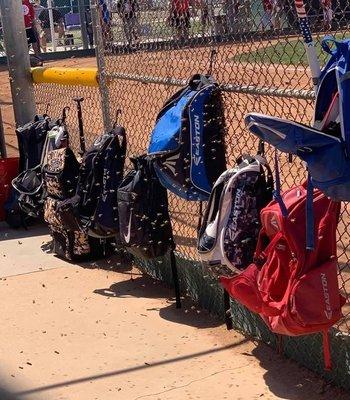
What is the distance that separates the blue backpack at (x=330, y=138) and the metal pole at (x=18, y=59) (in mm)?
4362

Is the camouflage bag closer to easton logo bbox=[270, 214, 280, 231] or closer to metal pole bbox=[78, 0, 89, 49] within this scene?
easton logo bbox=[270, 214, 280, 231]

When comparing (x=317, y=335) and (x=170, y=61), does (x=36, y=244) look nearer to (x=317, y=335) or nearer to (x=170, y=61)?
(x=170, y=61)

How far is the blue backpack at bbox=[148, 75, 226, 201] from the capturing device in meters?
4.73

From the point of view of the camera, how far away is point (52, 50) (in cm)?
2530

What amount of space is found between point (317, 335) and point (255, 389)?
369 mm

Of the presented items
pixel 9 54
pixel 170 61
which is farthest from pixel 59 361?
pixel 9 54

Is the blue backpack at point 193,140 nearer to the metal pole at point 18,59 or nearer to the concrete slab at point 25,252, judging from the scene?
the concrete slab at point 25,252

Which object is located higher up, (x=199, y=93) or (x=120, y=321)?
(x=199, y=93)

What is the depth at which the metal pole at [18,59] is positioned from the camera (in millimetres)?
7391

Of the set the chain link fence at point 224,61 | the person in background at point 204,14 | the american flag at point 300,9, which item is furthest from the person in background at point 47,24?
the american flag at point 300,9

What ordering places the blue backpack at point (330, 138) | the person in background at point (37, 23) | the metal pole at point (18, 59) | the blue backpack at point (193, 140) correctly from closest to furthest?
the blue backpack at point (330, 138)
the blue backpack at point (193, 140)
the metal pole at point (18, 59)
the person in background at point (37, 23)

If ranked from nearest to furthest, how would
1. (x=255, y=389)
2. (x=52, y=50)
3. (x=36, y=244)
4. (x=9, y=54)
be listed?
(x=255, y=389) → (x=36, y=244) → (x=9, y=54) → (x=52, y=50)

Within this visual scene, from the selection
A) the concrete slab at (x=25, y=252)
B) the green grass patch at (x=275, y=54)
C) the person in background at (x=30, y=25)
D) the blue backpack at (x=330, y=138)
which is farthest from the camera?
the person in background at (x=30, y=25)

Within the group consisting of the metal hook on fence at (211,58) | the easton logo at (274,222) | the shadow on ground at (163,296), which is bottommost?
the shadow on ground at (163,296)
